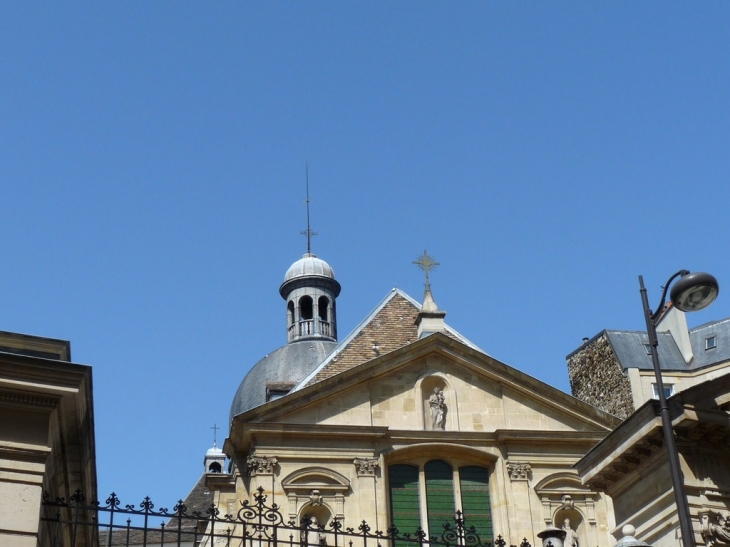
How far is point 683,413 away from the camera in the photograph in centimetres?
→ 961

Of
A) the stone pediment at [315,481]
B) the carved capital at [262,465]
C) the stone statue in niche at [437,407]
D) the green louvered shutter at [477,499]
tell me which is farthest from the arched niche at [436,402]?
the carved capital at [262,465]

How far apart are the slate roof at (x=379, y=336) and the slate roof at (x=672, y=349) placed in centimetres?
1201

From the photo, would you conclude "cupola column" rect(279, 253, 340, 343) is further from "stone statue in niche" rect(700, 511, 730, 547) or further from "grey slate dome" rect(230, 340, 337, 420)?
"stone statue in niche" rect(700, 511, 730, 547)

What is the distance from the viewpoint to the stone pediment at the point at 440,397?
2180cm

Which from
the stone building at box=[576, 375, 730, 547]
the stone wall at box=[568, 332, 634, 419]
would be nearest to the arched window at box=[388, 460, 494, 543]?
the stone building at box=[576, 375, 730, 547]

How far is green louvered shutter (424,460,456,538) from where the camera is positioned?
2122cm

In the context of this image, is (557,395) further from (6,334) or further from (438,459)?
(6,334)

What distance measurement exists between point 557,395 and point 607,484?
12074 mm

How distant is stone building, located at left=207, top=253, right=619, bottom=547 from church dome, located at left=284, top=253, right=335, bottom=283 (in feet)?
62.3

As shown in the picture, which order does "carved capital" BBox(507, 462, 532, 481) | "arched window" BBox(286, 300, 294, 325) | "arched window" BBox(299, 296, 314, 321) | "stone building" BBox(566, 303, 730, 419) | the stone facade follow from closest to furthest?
1. the stone facade
2. "carved capital" BBox(507, 462, 532, 481)
3. "stone building" BBox(566, 303, 730, 419)
4. "arched window" BBox(299, 296, 314, 321)
5. "arched window" BBox(286, 300, 294, 325)

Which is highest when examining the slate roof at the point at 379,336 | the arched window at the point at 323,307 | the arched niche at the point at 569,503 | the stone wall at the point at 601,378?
the arched window at the point at 323,307

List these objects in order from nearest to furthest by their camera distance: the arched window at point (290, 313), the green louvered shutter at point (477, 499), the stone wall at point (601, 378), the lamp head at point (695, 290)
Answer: the lamp head at point (695, 290) → the green louvered shutter at point (477, 499) → the stone wall at point (601, 378) → the arched window at point (290, 313)

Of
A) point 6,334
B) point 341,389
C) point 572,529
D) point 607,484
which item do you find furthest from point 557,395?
point 6,334

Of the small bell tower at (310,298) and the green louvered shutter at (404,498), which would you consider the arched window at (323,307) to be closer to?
the small bell tower at (310,298)
